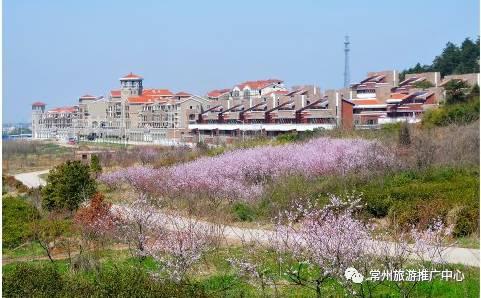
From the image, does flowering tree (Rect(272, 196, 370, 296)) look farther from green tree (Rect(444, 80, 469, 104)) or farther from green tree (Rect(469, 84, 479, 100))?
green tree (Rect(444, 80, 469, 104))

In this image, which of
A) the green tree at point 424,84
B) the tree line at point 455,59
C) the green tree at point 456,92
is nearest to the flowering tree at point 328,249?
the green tree at point 456,92

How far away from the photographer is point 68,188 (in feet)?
38.7

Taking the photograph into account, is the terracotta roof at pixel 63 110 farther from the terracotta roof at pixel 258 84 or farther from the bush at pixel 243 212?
the bush at pixel 243 212

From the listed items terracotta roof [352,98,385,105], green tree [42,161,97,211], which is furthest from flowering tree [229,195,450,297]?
terracotta roof [352,98,385,105]

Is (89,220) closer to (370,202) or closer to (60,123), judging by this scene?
(370,202)

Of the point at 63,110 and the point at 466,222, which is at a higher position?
the point at 63,110

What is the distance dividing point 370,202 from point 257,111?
22038 millimetres

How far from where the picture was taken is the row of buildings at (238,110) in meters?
25.5

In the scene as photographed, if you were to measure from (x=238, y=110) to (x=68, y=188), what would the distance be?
20.9 meters

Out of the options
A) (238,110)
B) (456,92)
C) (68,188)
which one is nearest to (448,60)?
(238,110)

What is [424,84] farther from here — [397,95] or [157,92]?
[157,92]

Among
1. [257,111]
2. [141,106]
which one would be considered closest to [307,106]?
[257,111]

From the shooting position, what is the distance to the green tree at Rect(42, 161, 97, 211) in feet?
38.5

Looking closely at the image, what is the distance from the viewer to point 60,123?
43.2m
